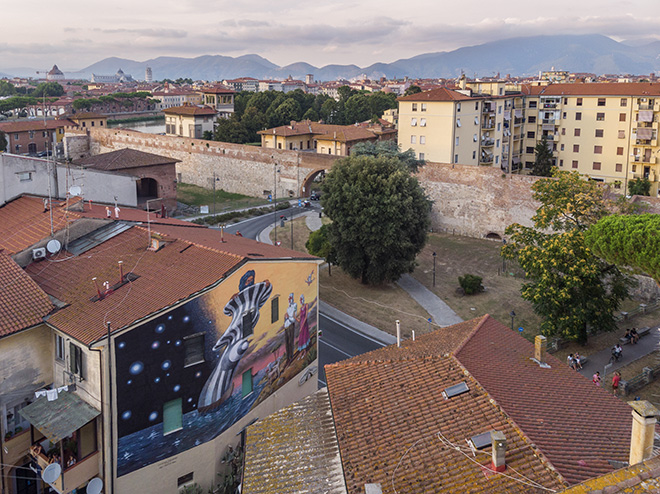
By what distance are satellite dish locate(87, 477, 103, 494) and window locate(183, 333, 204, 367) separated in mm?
3336

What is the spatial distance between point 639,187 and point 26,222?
5060 cm

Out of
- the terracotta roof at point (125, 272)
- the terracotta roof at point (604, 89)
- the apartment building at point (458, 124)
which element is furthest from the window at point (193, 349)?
the terracotta roof at point (604, 89)

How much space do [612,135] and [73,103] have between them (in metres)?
107

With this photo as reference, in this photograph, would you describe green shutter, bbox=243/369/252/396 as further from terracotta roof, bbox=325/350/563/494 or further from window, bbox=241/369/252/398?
terracotta roof, bbox=325/350/563/494

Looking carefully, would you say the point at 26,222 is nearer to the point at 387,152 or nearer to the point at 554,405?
the point at 554,405

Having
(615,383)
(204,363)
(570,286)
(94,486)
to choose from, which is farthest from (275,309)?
(615,383)

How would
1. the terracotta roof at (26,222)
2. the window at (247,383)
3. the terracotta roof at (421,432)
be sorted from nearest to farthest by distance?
the terracotta roof at (421,432), the window at (247,383), the terracotta roof at (26,222)

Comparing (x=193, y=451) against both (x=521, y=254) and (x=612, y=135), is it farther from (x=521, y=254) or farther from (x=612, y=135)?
(x=612, y=135)

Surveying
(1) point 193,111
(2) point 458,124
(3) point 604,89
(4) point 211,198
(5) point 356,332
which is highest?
(3) point 604,89

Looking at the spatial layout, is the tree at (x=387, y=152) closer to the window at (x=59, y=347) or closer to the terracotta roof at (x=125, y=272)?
the terracotta roof at (x=125, y=272)

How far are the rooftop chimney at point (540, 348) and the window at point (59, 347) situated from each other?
1207 cm

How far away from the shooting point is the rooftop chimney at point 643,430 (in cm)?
812

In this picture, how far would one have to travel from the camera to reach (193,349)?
15570 mm

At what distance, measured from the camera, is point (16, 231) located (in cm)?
1950
